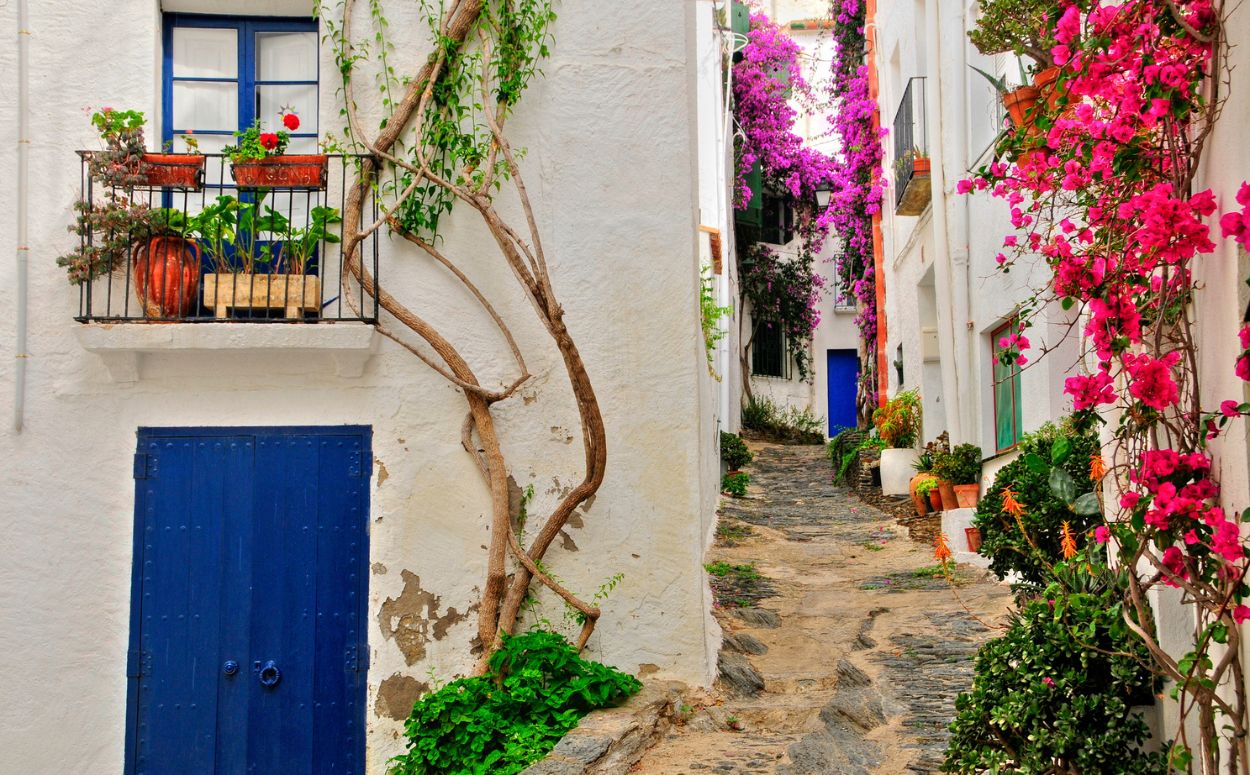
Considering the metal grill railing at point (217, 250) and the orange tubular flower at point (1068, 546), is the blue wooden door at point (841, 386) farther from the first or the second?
the orange tubular flower at point (1068, 546)

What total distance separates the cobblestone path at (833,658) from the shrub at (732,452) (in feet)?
14.3

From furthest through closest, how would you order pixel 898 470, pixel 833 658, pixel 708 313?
pixel 898 470
pixel 708 313
pixel 833 658

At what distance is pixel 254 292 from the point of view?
6871mm

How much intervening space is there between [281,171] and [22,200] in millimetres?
1438

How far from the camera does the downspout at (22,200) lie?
687cm

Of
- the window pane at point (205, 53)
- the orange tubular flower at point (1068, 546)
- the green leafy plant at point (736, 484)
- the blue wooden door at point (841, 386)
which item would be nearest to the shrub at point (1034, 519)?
the orange tubular flower at point (1068, 546)

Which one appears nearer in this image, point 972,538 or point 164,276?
point 164,276

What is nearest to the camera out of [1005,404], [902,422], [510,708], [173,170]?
[510,708]

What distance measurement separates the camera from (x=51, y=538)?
6.83 meters

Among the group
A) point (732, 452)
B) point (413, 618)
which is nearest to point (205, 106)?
point (413, 618)

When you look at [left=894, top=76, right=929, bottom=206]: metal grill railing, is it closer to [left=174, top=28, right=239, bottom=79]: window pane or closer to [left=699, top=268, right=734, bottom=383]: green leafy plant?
[left=699, top=268, right=734, bottom=383]: green leafy plant

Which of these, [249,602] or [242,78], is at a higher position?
[242,78]

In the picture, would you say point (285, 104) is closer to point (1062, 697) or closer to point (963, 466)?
point (1062, 697)

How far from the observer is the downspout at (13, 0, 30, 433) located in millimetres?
6867
